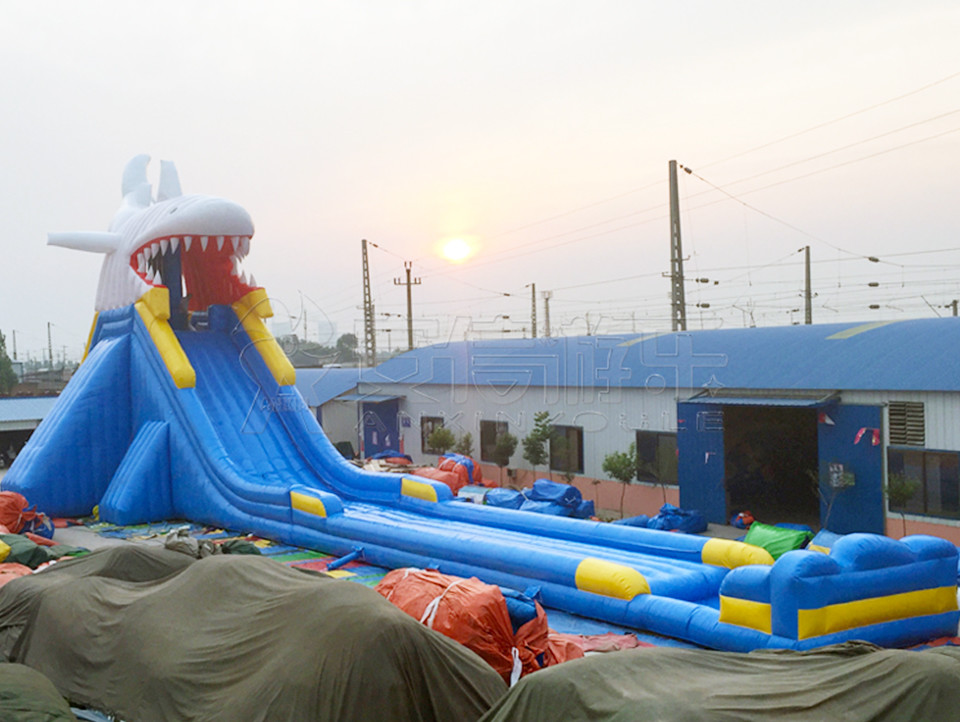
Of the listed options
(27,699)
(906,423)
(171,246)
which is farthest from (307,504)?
(906,423)

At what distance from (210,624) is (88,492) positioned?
10000 millimetres

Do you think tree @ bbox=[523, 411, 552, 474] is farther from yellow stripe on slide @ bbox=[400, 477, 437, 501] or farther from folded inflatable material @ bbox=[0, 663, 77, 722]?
folded inflatable material @ bbox=[0, 663, 77, 722]

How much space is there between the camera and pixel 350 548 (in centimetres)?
1105

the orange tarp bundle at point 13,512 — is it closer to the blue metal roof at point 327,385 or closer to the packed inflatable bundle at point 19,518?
the packed inflatable bundle at point 19,518

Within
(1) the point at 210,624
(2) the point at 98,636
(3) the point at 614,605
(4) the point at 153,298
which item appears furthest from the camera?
(4) the point at 153,298

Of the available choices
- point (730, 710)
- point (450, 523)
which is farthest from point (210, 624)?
point (450, 523)

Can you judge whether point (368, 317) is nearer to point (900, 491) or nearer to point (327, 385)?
point (327, 385)

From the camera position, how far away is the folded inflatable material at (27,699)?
4.93 metres

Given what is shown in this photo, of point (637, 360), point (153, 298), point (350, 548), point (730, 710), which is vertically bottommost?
point (350, 548)

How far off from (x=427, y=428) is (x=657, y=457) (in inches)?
281

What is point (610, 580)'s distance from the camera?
26.7ft

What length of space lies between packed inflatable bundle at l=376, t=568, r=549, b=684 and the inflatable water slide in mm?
1595

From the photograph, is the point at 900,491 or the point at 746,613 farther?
the point at 900,491

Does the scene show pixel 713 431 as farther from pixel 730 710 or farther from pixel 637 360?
pixel 730 710
